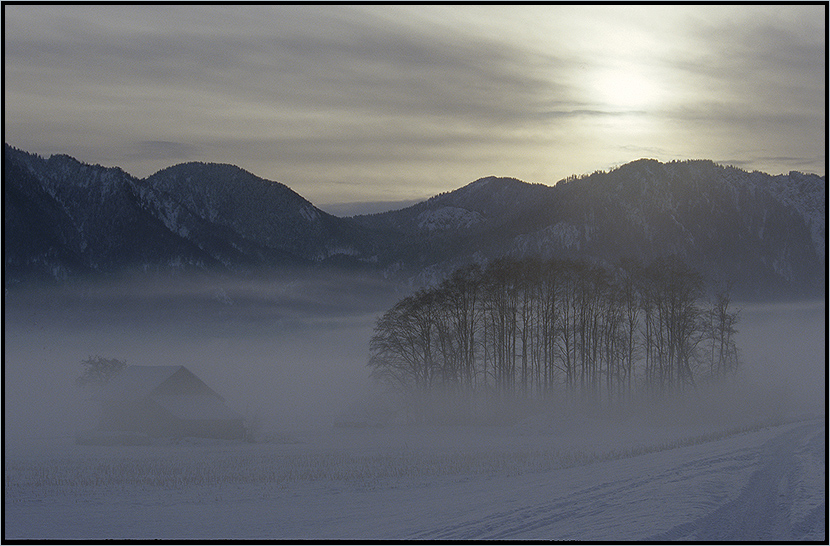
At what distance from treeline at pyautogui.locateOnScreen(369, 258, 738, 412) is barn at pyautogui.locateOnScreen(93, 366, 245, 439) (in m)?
13.9

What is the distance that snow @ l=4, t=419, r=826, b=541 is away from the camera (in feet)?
66.4

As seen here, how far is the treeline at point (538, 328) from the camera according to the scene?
65.9 meters

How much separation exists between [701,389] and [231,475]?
44.4 metres

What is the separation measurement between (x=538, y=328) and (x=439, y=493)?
41.9 metres

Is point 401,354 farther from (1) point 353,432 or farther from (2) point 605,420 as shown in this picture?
(2) point 605,420

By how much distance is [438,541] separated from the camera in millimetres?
18984

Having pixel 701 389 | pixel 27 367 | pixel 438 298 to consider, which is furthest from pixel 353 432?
pixel 27 367

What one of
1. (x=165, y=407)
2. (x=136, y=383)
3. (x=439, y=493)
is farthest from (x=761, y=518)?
(x=136, y=383)

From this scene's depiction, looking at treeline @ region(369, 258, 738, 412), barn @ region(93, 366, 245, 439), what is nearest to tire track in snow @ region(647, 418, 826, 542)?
barn @ region(93, 366, 245, 439)

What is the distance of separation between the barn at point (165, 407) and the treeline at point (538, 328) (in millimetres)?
13915

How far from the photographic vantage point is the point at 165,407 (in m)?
55.2

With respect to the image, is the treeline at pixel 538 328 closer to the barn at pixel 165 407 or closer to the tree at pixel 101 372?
the barn at pixel 165 407

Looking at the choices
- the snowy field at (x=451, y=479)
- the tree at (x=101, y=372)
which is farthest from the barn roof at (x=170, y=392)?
the tree at (x=101, y=372)

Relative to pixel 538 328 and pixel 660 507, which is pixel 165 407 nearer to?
pixel 538 328
